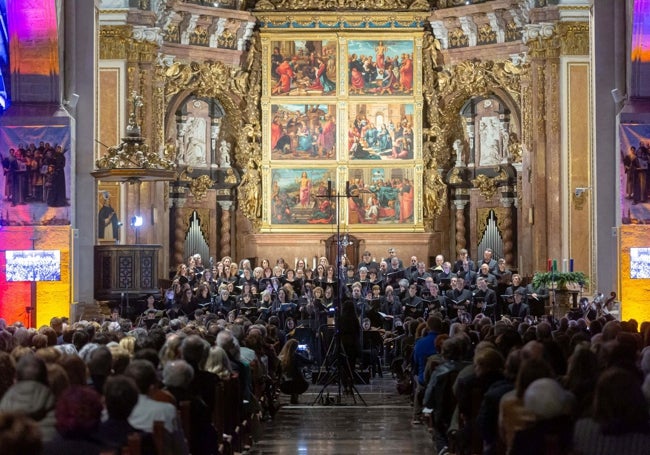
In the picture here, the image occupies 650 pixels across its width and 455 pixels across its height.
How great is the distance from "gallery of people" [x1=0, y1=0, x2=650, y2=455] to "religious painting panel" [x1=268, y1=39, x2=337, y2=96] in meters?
0.06

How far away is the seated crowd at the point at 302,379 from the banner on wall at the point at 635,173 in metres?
1.60

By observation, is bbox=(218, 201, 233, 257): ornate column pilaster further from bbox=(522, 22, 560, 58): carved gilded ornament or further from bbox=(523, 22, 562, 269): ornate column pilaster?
bbox=(522, 22, 560, 58): carved gilded ornament

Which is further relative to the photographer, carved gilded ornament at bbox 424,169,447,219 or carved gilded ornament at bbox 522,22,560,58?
carved gilded ornament at bbox 424,169,447,219

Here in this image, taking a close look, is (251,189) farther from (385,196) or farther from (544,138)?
(544,138)

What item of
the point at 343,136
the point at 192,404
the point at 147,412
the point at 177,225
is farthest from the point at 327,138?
the point at 147,412

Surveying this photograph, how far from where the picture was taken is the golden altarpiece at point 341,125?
3031 cm

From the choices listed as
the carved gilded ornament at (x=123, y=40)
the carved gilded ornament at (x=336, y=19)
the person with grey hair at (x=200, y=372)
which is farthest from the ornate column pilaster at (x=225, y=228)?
the person with grey hair at (x=200, y=372)

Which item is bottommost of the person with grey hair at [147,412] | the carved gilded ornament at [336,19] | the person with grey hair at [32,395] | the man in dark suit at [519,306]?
the man in dark suit at [519,306]

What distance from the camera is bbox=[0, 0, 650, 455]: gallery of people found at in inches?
341

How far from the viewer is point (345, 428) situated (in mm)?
14695

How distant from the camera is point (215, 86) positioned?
1203 inches

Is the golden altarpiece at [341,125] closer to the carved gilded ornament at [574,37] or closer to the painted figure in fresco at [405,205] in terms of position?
the painted figure in fresco at [405,205]

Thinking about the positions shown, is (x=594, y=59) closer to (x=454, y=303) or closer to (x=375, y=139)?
(x=454, y=303)

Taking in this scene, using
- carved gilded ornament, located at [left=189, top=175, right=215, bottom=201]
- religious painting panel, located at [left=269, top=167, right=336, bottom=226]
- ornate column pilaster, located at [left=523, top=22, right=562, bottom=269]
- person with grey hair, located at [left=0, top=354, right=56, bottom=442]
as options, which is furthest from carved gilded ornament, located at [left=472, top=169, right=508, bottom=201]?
person with grey hair, located at [left=0, top=354, right=56, bottom=442]
